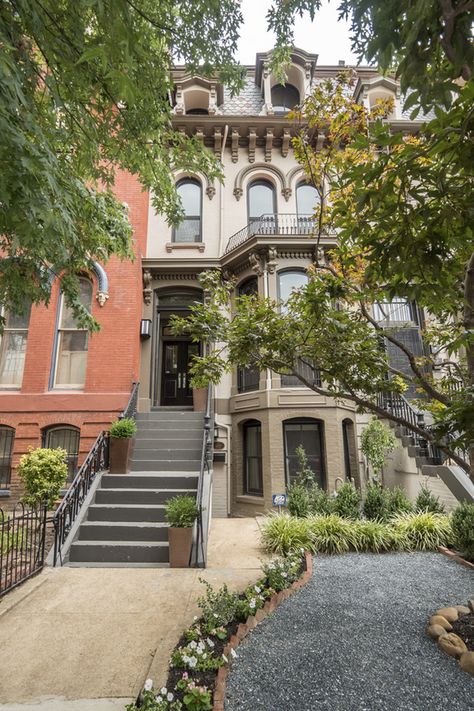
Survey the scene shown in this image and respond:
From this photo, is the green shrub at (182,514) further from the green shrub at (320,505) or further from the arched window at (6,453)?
the arched window at (6,453)

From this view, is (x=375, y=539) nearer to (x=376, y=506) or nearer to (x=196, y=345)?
(x=376, y=506)

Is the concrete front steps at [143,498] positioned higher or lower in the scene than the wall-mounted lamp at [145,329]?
lower

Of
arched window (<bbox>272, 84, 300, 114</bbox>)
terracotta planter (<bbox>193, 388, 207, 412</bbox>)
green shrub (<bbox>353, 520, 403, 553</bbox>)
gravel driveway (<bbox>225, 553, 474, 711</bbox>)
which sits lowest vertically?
gravel driveway (<bbox>225, 553, 474, 711</bbox>)

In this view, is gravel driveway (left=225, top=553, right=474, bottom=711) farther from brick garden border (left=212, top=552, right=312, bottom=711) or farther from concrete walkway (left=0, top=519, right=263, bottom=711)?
concrete walkway (left=0, top=519, right=263, bottom=711)

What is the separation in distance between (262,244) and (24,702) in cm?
1018

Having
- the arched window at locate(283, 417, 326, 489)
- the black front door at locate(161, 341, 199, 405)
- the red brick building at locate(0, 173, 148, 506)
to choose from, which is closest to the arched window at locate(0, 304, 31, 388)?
the red brick building at locate(0, 173, 148, 506)

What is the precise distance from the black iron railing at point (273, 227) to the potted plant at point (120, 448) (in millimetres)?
6474

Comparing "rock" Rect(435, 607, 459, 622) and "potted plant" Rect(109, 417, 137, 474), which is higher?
"potted plant" Rect(109, 417, 137, 474)

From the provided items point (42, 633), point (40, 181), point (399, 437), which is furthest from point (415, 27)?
point (399, 437)

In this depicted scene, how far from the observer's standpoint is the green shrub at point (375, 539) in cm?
633

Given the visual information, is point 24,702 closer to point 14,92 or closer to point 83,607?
point 83,607

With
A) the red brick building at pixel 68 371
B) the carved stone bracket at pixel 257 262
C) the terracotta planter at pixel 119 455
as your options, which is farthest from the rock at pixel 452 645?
the carved stone bracket at pixel 257 262

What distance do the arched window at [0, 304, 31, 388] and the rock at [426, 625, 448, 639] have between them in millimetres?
9805

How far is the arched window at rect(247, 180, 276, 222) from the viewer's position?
12.5 m
